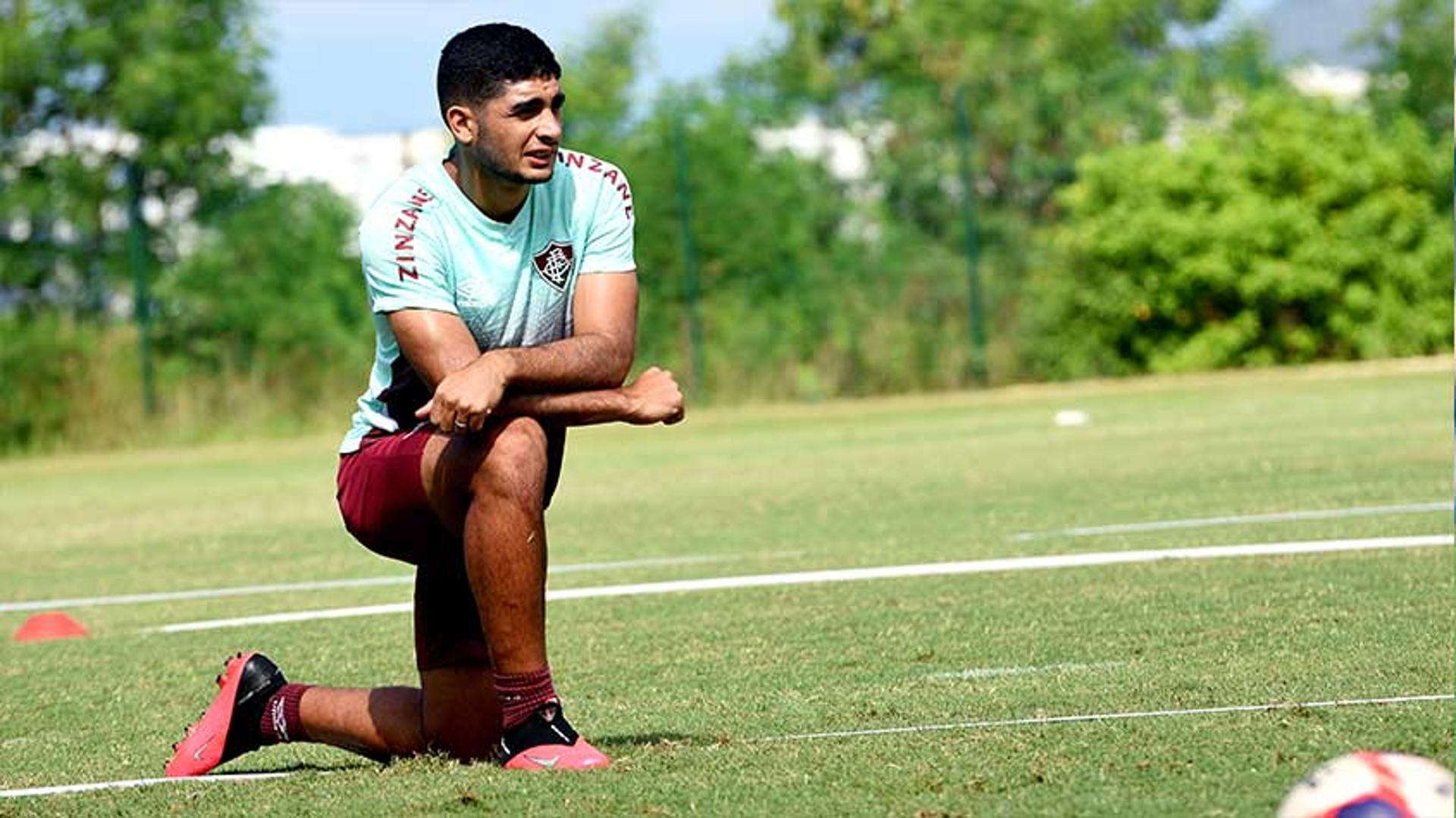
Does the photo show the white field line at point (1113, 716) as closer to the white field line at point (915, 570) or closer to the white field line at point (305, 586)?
the white field line at point (915, 570)

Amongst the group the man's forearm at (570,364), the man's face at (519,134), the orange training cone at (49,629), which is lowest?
the orange training cone at (49,629)

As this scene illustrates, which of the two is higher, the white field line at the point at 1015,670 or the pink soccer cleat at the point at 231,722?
the pink soccer cleat at the point at 231,722

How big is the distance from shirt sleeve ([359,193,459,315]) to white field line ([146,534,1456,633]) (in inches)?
175

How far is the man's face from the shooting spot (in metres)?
5.91

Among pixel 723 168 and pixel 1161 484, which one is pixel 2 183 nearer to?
pixel 723 168

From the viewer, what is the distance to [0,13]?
33.7 meters

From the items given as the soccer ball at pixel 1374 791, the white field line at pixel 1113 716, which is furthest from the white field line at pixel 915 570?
the soccer ball at pixel 1374 791

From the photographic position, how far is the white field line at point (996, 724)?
20.0ft

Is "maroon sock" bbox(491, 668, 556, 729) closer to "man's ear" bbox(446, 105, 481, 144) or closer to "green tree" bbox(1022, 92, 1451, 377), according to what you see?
"man's ear" bbox(446, 105, 481, 144)

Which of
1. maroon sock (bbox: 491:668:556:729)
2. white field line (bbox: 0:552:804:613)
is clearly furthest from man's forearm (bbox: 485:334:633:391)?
white field line (bbox: 0:552:804:613)

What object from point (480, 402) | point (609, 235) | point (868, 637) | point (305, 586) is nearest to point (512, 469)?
point (480, 402)

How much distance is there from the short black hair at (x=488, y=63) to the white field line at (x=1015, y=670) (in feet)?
7.41

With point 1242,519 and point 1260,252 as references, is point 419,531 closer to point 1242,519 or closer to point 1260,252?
point 1242,519

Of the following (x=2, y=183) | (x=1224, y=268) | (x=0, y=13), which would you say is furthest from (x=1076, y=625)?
(x=0, y=13)
